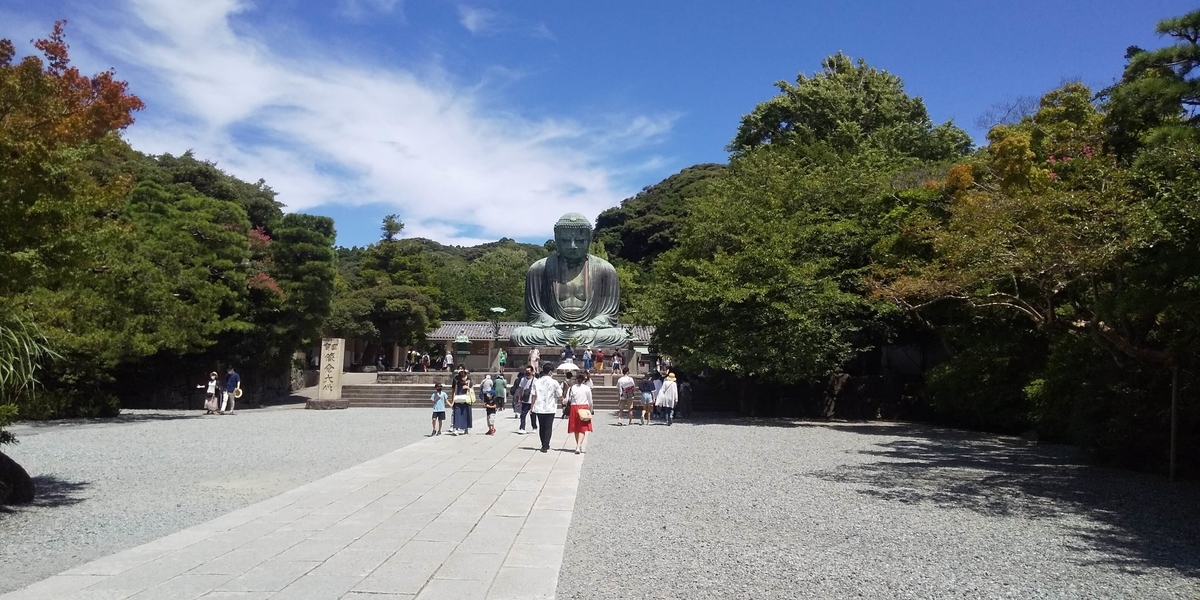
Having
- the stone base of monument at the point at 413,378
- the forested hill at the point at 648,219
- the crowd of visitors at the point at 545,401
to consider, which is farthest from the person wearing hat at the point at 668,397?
the forested hill at the point at 648,219

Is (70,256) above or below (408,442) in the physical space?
above

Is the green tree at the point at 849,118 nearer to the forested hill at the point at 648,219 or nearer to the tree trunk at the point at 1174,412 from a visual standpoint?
the forested hill at the point at 648,219

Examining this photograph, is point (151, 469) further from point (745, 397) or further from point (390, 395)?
point (745, 397)

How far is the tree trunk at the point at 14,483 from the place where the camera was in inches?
298

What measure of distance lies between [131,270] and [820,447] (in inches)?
526

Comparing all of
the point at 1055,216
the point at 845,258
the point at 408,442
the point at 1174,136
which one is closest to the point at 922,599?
the point at 1174,136

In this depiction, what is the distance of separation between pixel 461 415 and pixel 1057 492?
954 centimetres

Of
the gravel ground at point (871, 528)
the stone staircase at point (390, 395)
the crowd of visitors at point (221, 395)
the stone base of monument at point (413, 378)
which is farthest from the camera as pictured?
the stone base of monument at point (413, 378)

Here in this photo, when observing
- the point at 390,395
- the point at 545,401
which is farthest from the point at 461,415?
the point at 390,395

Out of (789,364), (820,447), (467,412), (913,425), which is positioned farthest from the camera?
(913,425)

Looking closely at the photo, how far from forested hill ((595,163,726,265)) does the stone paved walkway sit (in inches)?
1587

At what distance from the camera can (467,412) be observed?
14961 mm

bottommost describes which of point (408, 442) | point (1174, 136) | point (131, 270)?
point (408, 442)

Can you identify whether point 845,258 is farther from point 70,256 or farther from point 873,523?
point 70,256
